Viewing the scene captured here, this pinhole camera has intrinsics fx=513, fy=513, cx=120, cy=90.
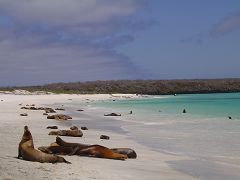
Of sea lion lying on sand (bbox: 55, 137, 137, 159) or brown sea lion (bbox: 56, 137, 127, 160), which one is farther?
sea lion lying on sand (bbox: 55, 137, 137, 159)

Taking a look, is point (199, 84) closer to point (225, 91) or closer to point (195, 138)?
point (225, 91)

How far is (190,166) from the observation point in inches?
445

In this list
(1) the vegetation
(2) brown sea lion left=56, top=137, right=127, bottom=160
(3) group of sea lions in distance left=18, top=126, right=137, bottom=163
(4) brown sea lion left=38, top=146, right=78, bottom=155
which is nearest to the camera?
(3) group of sea lions in distance left=18, top=126, right=137, bottom=163

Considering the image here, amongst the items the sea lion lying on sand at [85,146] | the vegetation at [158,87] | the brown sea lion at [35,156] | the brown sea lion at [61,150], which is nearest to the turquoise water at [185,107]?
the sea lion lying on sand at [85,146]

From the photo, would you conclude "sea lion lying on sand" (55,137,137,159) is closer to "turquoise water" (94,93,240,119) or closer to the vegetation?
"turquoise water" (94,93,240,119)

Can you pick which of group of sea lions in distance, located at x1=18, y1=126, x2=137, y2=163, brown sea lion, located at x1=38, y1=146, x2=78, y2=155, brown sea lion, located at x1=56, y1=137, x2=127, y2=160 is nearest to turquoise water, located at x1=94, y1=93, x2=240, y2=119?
group of sea lions in distance, located at x1=18, y1=126, x2=137, y2=163

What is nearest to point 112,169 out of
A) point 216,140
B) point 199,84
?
point 216,140

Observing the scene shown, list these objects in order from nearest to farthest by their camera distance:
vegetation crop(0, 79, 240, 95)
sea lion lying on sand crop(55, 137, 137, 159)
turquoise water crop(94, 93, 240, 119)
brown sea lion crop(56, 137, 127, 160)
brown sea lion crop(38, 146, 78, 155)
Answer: brown sea lion crop(38, 146, 78, 155), brown sea lion crop(56, 137, 127, 160), sea lion lying on sand crop(55, 137, 137, 159), turquoise water crop(94, 93, 240, 119), vegetation crop(0, 79, 240, 95)

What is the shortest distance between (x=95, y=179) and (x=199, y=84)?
14085cm

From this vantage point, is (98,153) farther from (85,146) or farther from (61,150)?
(61,150)

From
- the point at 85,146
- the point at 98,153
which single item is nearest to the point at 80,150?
the point at 85,146

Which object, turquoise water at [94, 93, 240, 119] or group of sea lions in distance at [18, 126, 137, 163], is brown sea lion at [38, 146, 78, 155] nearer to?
group of sea lions in distance at [18, 126, 137, 163]

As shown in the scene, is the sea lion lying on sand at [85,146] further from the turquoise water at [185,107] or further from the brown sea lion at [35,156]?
the turquoise water at [185,107]

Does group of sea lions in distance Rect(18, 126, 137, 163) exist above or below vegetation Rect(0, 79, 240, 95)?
below
